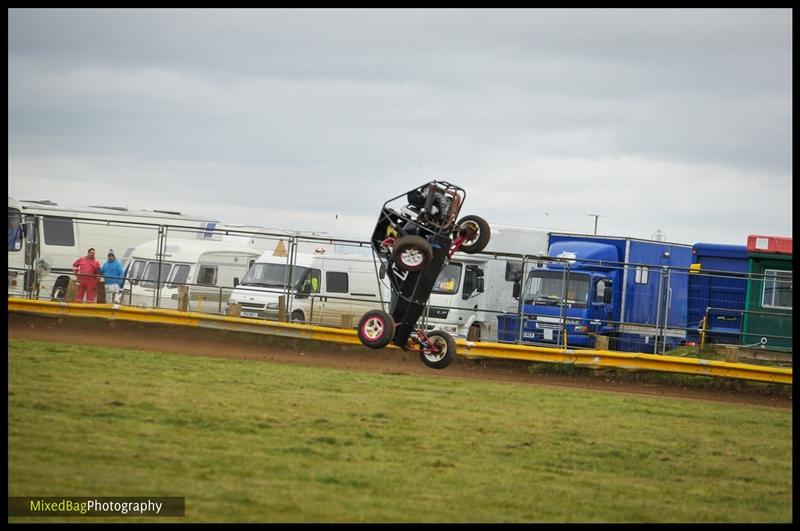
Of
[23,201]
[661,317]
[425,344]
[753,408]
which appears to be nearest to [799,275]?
[753,408]

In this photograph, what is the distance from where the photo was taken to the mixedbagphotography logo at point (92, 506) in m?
7.73

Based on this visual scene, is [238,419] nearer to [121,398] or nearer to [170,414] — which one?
[170,414]

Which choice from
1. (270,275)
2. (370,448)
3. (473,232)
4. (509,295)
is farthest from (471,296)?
(370,448)

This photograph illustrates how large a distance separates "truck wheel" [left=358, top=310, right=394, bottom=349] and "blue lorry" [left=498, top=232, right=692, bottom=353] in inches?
274

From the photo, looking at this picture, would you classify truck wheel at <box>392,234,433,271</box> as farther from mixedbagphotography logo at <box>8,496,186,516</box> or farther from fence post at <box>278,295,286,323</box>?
mixedbagphotography logo at <box>8,496,186,516</box>

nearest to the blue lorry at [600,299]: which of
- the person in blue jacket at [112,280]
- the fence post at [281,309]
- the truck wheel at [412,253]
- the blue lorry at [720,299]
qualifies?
the blue lorry at [720,299]

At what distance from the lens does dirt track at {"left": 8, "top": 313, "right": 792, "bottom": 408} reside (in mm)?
19359

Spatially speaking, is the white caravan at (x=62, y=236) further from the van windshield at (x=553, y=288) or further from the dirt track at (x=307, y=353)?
the van windshield at (x=553, y=288)

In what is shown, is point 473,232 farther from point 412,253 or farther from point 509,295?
point 509,295

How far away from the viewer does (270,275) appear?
27.3 meters

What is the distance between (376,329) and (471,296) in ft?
→ 33.4

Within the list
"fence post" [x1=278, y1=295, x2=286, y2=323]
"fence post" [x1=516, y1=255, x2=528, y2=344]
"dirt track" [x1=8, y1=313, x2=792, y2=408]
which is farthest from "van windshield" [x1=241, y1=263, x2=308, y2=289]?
"fence post" [x1=516, y1=255, x2=528, y2=344]

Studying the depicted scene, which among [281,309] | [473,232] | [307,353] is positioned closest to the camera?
[473,232]

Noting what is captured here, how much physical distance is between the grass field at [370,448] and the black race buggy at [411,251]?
3.08ft
